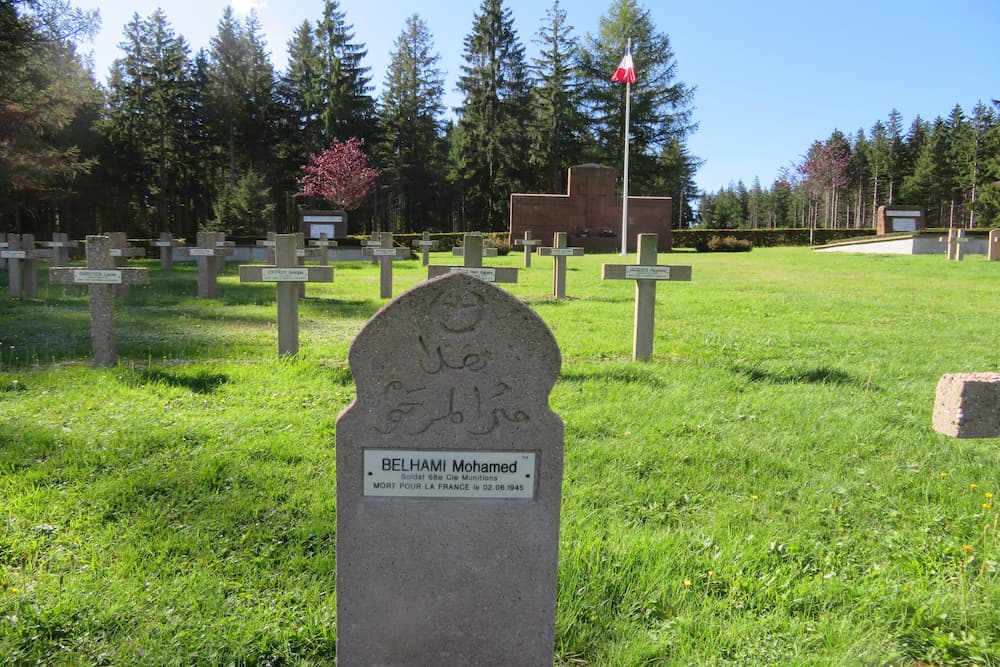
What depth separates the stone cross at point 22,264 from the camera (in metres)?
12.0

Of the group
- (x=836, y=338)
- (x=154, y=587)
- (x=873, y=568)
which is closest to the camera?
(x=154, y=587)

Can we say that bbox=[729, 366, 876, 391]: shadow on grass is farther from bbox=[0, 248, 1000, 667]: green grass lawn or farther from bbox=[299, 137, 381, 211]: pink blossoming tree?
bbox=[299, 137, 381, 211]: pink blossoming tree

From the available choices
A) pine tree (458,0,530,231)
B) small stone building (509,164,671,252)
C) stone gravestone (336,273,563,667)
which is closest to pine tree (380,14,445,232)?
pine tree (458,0,530,231)

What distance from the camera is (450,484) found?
79.8 inches

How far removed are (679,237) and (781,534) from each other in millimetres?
37418

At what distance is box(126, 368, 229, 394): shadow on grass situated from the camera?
555cm

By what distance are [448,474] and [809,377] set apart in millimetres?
5040

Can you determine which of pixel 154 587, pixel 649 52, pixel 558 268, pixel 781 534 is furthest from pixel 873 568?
pixel 649 52

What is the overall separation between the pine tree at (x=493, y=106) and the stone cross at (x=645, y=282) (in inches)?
1705

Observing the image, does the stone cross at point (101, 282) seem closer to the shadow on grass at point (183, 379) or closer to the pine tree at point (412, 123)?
the shadow on grass at point (183, 379)

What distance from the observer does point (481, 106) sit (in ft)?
163

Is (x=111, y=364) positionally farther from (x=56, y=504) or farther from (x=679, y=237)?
(x=679, y=237)

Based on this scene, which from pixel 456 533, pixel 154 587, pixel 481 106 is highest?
pixel 481 106

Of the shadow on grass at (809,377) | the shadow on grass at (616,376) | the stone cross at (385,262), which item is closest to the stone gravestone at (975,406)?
the shadow on grass at (616,376)
